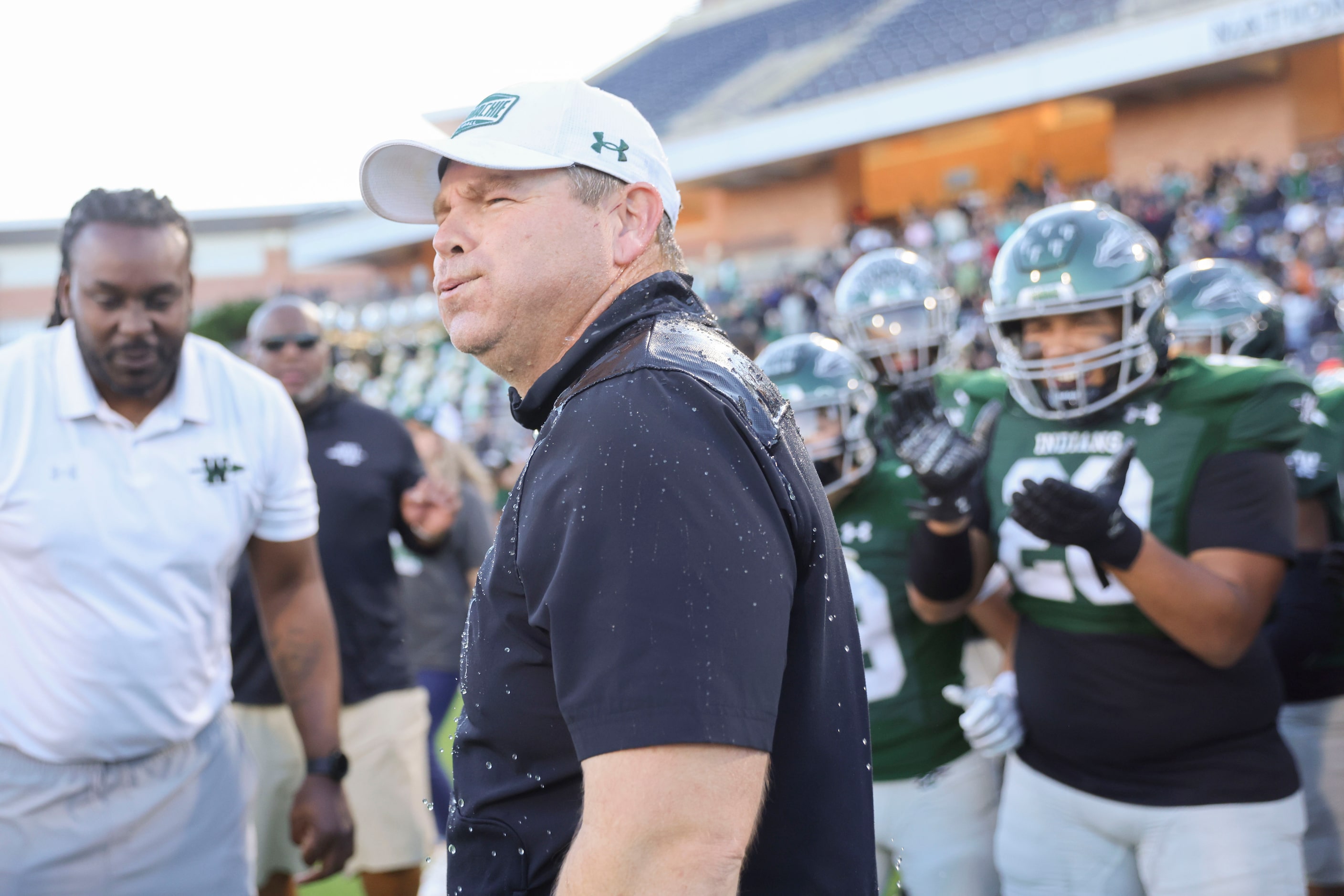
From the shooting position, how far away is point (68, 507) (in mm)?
2482

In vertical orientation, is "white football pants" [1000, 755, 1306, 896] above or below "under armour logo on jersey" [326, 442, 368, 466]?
below

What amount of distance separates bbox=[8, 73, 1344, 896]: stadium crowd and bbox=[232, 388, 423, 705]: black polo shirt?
0.05 feet

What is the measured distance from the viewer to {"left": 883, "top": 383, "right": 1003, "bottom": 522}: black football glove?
273 centimetres

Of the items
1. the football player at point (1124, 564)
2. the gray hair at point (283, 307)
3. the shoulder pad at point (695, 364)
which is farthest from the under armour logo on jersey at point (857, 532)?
the gray hair at point (283, 307)

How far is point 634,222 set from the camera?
1.56 m

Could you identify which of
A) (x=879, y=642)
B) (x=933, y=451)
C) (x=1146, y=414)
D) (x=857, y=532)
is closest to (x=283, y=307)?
(x=857, y=532)

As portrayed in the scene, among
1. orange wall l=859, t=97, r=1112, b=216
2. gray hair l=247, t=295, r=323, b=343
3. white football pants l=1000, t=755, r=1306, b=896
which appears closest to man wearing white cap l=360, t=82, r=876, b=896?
white football pants l=1000, t=755, r=1306, b=896

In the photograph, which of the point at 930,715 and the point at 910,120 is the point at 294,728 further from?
the point at 910,120

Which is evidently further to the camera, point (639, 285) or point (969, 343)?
point (969, 343)

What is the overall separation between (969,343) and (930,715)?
30.6ft

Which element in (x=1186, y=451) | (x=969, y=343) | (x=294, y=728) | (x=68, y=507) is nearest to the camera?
(x=68, y=507)

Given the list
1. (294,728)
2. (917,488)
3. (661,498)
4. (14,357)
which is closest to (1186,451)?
(917,488)

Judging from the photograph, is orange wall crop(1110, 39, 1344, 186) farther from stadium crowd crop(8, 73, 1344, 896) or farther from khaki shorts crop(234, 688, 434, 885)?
khaki shorts crop(234, 688, 434, 885)

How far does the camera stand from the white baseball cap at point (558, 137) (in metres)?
1.48
